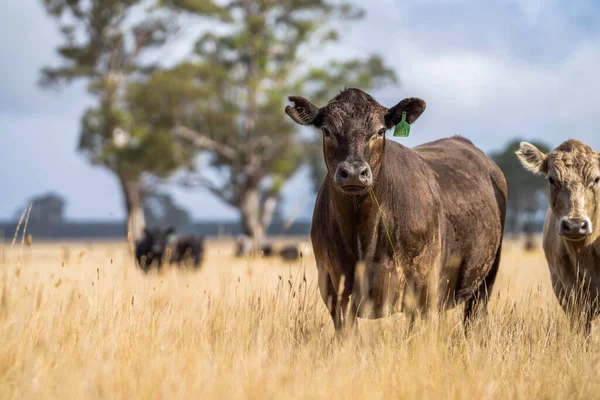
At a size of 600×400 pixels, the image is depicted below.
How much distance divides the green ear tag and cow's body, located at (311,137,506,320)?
0.14m

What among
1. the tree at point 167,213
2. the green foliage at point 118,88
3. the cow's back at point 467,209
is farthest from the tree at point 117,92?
the tree at point 167,213

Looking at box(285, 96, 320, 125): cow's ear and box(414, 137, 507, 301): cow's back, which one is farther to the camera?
box(414, 137, 507, 301): cow's back

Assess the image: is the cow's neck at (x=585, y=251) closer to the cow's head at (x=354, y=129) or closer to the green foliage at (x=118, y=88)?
the cow's head at (x=354, y=129)

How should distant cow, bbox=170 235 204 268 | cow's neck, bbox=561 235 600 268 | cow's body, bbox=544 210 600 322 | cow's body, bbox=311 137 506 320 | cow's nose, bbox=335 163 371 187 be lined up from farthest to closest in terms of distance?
distant cow, bbox=170 235 204 268 < cow's neck, bbox=561 235 600 268 < cow's body, bbox=544 210 600 322 < cow's body, bbox=311 137 506 320 < cow's nose, bbox=335 163 371 187

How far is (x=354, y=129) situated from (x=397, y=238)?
36.5 inches

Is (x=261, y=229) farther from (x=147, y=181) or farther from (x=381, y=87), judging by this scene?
(x=381, y=87)

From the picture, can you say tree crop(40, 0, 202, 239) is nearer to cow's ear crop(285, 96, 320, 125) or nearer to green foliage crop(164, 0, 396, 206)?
green foliage crop(164, 0, 396, 206)

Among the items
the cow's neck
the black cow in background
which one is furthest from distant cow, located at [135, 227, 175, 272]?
the cow's neck

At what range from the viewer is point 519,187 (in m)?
60.6

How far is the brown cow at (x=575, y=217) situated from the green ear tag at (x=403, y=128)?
1736 mm

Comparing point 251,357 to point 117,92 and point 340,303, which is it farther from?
point 117,92

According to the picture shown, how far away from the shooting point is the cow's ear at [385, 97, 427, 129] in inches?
217

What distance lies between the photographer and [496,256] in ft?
24.3

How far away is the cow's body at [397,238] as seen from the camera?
530 cm
